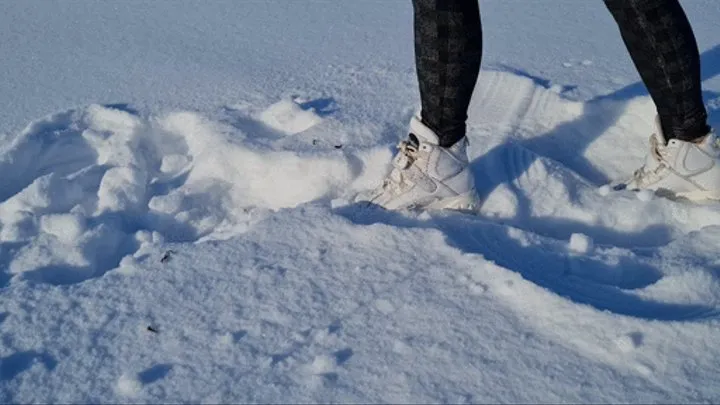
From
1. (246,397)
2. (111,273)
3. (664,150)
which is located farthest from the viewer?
(664,150)

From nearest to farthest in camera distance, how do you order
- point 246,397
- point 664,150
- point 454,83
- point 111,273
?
point 246,397 < point 111,273 < point 454,83 < point 664,150

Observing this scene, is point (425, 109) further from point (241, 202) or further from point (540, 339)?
point (540, 339)

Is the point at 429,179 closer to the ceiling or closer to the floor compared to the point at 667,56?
closer to the floor

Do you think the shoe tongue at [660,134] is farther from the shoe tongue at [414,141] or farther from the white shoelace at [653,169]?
the shoe tongue at [414,141]

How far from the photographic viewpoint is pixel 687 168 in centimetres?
157

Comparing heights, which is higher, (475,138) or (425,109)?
(425,109)

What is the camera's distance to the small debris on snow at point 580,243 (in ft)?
4.60

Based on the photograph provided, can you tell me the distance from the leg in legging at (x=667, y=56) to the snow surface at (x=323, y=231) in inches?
7.2

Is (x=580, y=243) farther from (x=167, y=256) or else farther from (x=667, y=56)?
(x=167, y=256)

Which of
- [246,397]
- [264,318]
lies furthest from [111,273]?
[246,397]

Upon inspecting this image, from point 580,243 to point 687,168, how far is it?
344 mm

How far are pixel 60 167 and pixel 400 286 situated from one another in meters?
0.98

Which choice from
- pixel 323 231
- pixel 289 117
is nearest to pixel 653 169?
pixel 323 231

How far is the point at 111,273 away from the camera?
135cm
